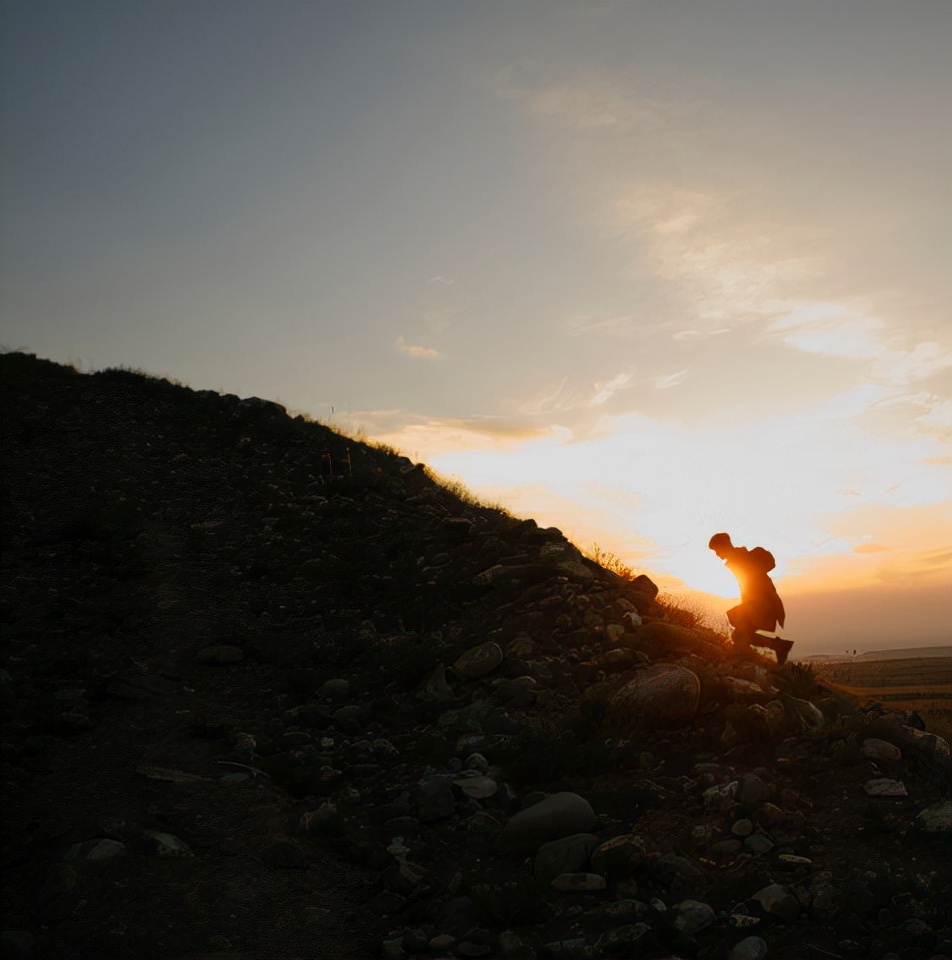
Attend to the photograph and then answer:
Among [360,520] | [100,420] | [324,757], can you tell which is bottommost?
[324,757]

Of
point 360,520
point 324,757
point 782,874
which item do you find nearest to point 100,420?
point 360,520

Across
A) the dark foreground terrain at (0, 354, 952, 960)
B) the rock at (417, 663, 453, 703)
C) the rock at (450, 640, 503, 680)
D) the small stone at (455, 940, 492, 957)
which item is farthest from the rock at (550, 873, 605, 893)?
the rock at (450, 640, 503, 680)

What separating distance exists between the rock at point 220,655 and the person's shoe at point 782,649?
258 inches

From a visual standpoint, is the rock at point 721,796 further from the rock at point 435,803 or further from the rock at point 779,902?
the rock at point 435,803

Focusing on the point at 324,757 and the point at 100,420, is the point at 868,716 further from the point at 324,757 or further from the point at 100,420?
the point at 100,420

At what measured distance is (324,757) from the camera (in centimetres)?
807

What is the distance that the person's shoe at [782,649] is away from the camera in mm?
9789

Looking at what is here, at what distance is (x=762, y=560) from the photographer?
9.67 metres

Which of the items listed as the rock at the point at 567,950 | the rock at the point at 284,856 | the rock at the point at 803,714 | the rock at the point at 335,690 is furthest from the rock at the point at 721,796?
the rock at the point at 335,690

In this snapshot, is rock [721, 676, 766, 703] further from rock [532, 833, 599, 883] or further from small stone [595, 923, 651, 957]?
small stone [595, 923, 651, 957]

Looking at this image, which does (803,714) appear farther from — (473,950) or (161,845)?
(161,845)

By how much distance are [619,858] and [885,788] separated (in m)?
2.38

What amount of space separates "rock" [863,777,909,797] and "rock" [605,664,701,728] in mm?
1856

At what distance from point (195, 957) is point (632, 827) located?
3365mm
